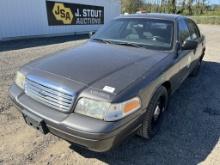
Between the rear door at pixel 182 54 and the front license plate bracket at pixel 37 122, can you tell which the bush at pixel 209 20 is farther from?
the front license plate bracket at pixel 37 122

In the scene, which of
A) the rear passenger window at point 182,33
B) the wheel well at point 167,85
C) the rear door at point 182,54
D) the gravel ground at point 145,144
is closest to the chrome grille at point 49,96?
the gravel ground at point 145,144

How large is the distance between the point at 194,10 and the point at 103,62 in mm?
42983

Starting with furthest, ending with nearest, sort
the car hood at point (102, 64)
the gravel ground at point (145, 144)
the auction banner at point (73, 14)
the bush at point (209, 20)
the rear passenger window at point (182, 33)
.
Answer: the bush at point (209, 20) < the auction banner at point (73, 14) < the rear passenger window at point (182, 33) < the gravel ground at point (145, 144) < the car hood at point (102, 64)

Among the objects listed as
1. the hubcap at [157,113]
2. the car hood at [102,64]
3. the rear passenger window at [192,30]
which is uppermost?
the rear passenger window at [192,30]

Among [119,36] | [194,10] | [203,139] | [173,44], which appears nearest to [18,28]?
[119,36]

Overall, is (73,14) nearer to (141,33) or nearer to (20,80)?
(141,33)

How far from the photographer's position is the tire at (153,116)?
282 centimetres

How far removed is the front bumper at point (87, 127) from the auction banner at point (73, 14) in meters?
11.7

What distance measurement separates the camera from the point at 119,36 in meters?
4.04

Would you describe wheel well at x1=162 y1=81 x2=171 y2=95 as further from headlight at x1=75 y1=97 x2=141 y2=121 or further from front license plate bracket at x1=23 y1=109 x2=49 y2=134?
front license plate bracket at x1=23 y1=109 x2=49 y2=134

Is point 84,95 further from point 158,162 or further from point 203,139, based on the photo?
point 203,139

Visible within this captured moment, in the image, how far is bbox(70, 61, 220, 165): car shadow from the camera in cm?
286

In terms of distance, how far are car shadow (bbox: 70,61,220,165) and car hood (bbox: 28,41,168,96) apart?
39.7 inches

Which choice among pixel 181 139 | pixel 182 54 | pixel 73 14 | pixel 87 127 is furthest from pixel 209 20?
pixel 87 127
